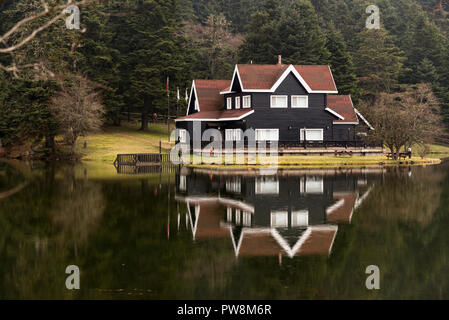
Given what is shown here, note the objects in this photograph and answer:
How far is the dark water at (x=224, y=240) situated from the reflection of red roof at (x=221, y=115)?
82.2ft

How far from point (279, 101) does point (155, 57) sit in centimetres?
2644

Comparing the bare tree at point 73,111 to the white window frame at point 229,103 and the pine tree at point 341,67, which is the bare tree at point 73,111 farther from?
the pine tree at point 341,67

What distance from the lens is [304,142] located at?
58594 millimetres

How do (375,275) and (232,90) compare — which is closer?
(375,275)

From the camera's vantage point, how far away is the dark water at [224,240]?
13.9 m

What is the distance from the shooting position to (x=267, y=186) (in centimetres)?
3559

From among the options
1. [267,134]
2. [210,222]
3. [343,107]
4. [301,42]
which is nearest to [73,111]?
[267,134]

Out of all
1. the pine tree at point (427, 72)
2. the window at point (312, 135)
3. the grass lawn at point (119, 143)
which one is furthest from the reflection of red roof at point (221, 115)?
the pine tree at point (427, 72)

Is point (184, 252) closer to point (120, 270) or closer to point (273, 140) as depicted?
→ point (120, 270)

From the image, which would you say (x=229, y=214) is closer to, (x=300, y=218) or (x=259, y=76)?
(x=300, y=218)

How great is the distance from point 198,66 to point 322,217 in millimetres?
83755

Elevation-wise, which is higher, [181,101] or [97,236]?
[181,101]

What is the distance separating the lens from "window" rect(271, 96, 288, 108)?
203 feet

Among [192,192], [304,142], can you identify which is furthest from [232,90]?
[192,192]
